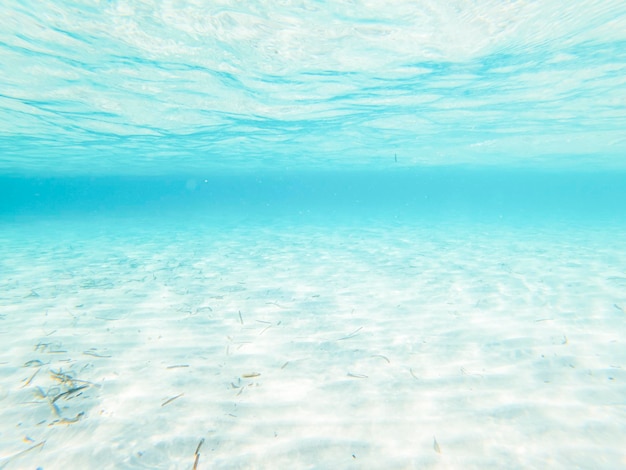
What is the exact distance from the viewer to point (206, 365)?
4887 millimetres

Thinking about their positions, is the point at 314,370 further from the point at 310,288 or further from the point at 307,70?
the point at 307,70

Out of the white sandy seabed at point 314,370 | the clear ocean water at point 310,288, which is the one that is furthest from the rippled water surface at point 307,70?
the white sandy seabed at point 314,370

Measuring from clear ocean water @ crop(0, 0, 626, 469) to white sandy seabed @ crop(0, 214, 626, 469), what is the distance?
3cm

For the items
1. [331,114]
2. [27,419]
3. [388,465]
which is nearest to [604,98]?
[331,114]

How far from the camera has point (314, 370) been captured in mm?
4750

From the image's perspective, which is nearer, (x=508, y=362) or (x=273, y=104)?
(x=508, y=362)

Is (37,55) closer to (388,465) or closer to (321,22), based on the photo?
(321,22)

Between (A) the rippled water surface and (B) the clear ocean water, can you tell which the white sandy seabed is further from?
(A) the rippled water surface

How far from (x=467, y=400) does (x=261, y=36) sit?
10.2 m

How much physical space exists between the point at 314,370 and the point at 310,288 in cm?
427

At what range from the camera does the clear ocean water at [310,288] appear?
3.42 m

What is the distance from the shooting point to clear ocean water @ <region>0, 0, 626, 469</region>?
11.2 feet

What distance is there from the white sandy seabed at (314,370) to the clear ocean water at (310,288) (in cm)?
3

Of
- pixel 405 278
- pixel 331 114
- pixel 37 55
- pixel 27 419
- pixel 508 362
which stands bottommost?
pixel 405 278
